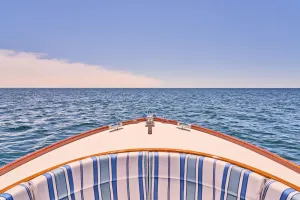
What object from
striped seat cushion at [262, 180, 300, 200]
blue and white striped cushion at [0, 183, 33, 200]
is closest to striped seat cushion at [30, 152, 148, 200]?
blue and white striped cushion at [0, 183, 33, 200]

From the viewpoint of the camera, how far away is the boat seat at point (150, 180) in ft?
7.78

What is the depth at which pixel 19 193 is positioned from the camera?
81.6 inches

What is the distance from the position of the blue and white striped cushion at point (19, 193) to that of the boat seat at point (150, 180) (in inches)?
1.2

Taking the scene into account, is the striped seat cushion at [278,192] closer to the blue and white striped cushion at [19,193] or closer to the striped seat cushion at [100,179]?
the striped seat cushion at [100,179]

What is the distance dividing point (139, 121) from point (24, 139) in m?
8.25

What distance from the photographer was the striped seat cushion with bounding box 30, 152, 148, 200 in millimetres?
2434

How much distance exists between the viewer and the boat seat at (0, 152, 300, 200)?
7.78 feet

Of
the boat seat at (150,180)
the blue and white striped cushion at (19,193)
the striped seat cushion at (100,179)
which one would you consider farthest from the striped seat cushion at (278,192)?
the blue and white striped cushion at (19,193)

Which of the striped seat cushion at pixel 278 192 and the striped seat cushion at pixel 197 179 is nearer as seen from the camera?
the striped seat cushion at pixel 278 192

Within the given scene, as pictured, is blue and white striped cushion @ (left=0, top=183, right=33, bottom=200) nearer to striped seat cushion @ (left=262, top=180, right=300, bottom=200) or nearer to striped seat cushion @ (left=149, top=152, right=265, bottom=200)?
striped seat cushion @ (left=149, top=152, right=265, bottom=200)

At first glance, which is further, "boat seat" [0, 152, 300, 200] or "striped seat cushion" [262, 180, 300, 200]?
"boat seat" [0, 152, 300, 200]

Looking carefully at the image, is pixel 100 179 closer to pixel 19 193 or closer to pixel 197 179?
pixel 19 193

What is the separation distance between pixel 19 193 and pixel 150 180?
1.69 meters

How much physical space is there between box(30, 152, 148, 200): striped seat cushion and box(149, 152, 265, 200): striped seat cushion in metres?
0.21
